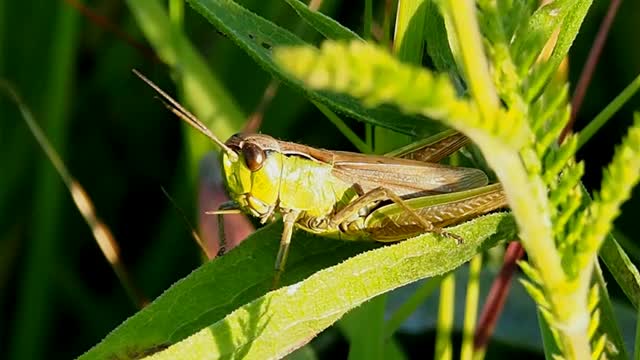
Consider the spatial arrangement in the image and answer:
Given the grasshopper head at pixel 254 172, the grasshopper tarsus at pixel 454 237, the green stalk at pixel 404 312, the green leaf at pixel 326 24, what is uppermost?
the grasshopper head at pixel 254 172

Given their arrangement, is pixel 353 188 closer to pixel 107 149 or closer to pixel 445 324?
pixel 445 324

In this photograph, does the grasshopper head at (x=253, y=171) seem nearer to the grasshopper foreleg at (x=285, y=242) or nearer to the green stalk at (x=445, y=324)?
the grasshopper foreleg at (x=285, y=242)

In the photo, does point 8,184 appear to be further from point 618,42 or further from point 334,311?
point 618,42

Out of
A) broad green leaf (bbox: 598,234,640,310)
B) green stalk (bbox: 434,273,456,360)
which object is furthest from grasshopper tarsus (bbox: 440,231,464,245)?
green stalk (bbox: 434,273,456,360)

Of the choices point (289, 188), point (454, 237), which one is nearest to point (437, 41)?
point (454, 237)

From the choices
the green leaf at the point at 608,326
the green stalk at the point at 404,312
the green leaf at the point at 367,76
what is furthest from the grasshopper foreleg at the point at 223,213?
the green leaf at the point at 367,76

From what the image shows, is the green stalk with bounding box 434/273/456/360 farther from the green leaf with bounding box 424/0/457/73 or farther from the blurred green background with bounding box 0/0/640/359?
the blurred green background with bounding box 0/0/640/359

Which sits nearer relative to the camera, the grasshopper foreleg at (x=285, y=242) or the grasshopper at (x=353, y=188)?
the grasshopper foreleg at (x=285, y=242)
